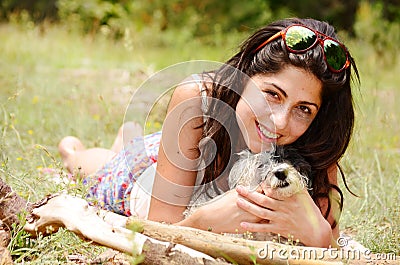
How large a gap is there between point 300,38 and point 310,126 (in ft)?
1.55

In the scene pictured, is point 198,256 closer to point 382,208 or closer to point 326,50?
point 326,50

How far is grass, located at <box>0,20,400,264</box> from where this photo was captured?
9.45 feet

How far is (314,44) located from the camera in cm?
252

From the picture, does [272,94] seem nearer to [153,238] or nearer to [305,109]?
[305,109]

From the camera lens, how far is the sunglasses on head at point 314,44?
2502mm

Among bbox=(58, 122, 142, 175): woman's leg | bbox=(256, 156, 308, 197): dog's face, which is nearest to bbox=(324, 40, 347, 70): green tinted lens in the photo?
bbox=(256, 156, 308, 197): dog's face

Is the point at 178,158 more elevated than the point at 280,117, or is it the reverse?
the point at 280,117

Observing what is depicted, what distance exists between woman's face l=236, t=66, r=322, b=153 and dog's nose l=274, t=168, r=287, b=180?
9.8 inches

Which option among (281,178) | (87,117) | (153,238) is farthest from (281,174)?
(87,117)

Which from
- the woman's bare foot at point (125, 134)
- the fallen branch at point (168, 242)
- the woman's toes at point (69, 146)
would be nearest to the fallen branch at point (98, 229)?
the fallen branch at point (168, 242)

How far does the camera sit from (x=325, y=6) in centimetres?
1417

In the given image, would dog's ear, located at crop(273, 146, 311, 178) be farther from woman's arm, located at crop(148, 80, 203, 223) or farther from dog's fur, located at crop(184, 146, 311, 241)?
woman's arm, located at crop(148, 80, 203, 223)

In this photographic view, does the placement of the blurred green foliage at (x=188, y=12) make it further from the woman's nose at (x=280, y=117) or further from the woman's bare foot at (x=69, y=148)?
the woman's nose at (x=280, y=117)

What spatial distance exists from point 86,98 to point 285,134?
344 cm
